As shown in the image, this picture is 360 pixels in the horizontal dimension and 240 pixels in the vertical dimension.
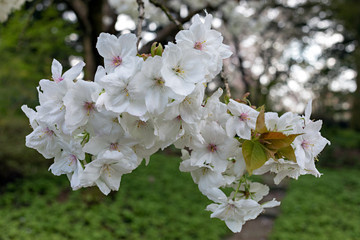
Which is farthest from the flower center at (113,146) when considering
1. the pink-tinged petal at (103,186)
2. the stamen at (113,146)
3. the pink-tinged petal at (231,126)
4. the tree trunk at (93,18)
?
the tree trunk at (93,18)

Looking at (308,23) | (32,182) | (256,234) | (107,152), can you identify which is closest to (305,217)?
(256,234)

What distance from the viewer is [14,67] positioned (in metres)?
5.91

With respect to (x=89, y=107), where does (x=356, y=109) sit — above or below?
below

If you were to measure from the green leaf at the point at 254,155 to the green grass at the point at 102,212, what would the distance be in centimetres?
307

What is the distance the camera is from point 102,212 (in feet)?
13.1

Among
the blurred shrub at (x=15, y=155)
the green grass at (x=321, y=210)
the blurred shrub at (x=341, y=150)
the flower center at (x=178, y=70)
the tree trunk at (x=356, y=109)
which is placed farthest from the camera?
the tree trunk at (x=356, y=109)

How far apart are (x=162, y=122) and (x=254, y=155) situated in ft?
0.60

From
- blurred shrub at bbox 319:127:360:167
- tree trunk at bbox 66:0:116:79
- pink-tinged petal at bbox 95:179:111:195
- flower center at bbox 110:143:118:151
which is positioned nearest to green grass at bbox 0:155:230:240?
tree trunk at bbox 66:0:116:79

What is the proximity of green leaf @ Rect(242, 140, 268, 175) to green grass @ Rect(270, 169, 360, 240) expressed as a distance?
3.51 metres

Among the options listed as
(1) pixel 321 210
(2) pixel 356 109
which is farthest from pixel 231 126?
Answer: (2) pixel 356 109

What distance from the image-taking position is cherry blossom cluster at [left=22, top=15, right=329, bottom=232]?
0.59 meters

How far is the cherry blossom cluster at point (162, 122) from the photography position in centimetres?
59

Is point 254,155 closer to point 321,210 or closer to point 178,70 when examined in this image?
point 178,70

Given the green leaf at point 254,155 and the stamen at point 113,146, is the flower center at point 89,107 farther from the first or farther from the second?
the green leaf at point 254,155
